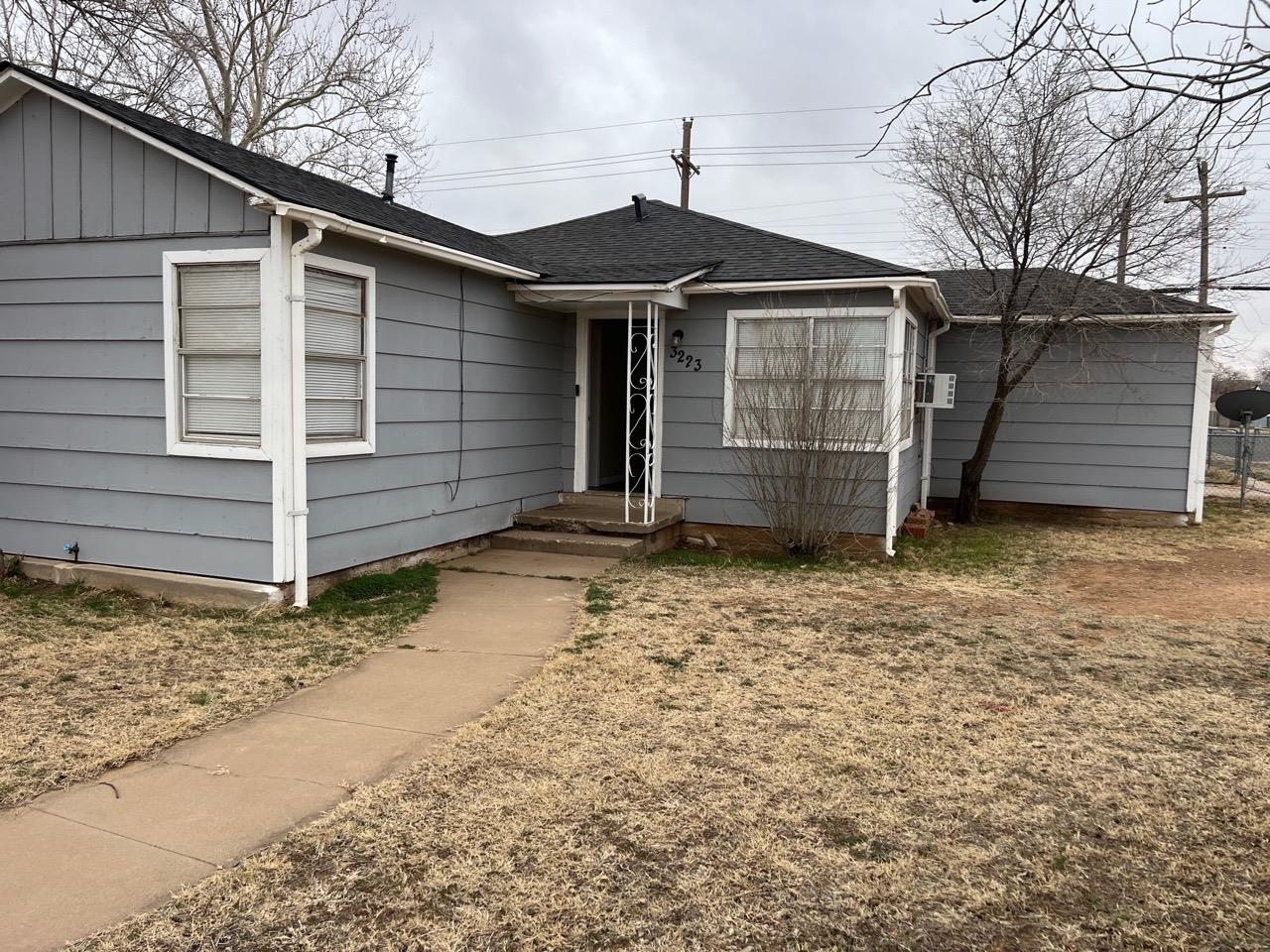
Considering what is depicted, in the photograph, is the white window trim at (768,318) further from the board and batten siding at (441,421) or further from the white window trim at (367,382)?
the white window trim at (367,382)

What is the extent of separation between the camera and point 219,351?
6.14m

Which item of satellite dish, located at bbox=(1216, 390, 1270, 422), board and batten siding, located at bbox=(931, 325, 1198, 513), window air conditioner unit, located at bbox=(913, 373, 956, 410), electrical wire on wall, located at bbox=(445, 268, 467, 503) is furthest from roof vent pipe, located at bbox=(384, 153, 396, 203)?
satellite dish, located at bbox=(1216, 390, 1270, 422)

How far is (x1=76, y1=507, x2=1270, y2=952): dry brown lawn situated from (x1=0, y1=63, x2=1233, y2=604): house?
2548 millimetres

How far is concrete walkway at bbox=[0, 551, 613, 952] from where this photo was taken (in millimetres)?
2715

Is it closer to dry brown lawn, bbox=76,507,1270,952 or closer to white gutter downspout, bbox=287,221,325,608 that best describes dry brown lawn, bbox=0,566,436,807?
white gutter downspout, bbox=287,221,325,608

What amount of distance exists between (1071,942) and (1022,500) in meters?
10.8

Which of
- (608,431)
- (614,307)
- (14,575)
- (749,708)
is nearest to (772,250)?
(614,307)

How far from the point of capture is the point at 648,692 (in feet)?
15.1

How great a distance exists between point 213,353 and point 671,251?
5411 millimetres

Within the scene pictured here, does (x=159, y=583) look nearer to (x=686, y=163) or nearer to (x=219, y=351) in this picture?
(x=219, y=351)

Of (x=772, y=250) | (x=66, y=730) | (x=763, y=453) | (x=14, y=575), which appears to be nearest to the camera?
(x=66, y=730)

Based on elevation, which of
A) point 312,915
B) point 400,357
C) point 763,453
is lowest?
point 312,915

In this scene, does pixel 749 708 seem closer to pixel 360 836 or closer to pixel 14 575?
pixel 360 836

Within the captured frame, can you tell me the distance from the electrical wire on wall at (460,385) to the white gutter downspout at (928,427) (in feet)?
20.7
